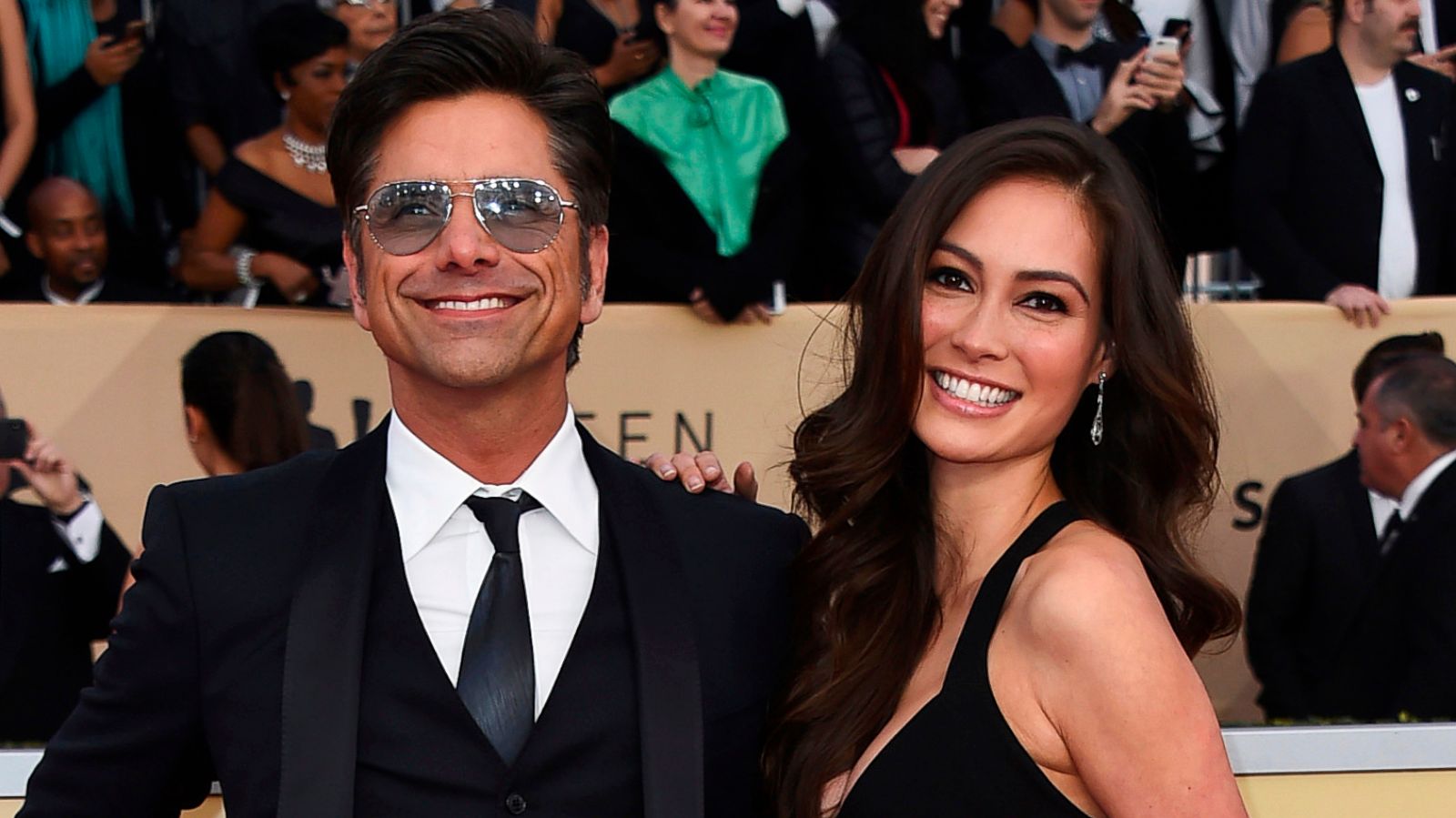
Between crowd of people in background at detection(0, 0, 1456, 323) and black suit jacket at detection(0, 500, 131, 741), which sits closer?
black suit jacket at detection(0, 500, 131, 741)

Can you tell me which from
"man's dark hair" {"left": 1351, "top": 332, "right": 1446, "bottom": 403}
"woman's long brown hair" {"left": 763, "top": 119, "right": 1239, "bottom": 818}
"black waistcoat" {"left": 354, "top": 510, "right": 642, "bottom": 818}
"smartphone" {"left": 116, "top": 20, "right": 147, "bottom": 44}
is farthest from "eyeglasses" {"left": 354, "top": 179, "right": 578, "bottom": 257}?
"man's dark hair" {"left": 1351, "top": 332, "right": 1446, "bottom": 403}

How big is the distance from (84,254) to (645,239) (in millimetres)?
1275

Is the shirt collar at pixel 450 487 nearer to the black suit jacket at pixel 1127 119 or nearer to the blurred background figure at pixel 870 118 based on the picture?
the blurred background figure at pixel 870 118

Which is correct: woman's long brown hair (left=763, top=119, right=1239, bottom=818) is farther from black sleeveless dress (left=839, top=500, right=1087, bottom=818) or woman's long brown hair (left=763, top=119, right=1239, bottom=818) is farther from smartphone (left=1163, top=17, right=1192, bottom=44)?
smartphone (left=1163, top=17, right=1192, bottom=44)

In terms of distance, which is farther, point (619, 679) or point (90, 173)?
point (90, 173)

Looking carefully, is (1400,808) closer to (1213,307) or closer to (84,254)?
(1213,307)

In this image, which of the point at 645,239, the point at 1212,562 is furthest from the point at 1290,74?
the point at 645,239

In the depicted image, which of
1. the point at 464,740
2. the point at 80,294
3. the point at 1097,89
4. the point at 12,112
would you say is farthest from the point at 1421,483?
the point at 12,112

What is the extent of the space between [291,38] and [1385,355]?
2696 mm

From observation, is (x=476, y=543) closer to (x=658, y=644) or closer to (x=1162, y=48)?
(x=658, y=644)

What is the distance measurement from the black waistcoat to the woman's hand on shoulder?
0.52m

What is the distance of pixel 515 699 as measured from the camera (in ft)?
6.64

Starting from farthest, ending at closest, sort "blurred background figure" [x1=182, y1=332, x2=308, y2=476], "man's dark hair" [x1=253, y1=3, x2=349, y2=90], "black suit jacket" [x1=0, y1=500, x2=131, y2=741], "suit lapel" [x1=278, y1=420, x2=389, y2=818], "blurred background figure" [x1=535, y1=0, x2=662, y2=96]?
"blurred background figure" [x1=535, y1=0, x2=662, y2=96], "man's dark hair" [x1=253, y1=3, x2=349, y2=90], "blurred background figure" [x1=182, y1=332, x2=308, y2=476], "black suit jacket" [x1=0, y1=500, x2=131, y2=741], "suit lapel" [x1=278, y1=420, x2=389, y2=818]

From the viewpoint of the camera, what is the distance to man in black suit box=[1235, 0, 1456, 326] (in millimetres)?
4422
